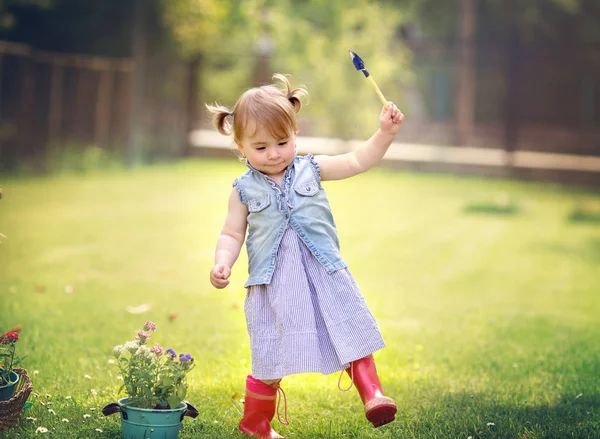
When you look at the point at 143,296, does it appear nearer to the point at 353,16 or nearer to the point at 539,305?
the point at 539,305

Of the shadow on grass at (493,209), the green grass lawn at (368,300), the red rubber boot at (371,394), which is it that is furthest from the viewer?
the shadow on grass at (493,209)

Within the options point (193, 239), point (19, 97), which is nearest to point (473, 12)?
point (19, 97)

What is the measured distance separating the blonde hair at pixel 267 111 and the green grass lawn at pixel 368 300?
47.4 inches

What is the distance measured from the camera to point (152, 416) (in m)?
3.38

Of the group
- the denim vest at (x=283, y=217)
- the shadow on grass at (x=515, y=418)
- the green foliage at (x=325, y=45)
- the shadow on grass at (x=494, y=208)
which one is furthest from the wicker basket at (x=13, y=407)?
the green foliage at (x=325, y=45)

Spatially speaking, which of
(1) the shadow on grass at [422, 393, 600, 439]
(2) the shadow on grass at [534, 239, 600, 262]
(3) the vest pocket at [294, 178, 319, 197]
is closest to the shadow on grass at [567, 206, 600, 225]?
(2) the shadow on grass at [534, 239, 600, 262]

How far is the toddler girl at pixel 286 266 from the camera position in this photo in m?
3.47

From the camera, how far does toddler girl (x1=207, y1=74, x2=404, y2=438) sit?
347 cm

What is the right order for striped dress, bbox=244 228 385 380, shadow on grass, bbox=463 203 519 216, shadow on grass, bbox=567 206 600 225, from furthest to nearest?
shadow on grass, bbox=463 203 519 216, shadow on grass, bbox=567 206 600 225, striped dress, bbox=244 228 385 380

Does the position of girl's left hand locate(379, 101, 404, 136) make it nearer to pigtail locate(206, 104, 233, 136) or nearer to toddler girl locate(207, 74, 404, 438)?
toddler girl locate(207, 74, 404, 438)

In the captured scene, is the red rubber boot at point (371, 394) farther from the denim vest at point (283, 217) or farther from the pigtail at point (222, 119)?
the pigtail at point (222, 119)

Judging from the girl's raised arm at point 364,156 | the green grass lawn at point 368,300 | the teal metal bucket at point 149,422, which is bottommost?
the green grass lawn at point 368,300

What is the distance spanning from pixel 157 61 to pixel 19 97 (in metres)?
4.26

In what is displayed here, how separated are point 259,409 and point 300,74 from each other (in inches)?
650
